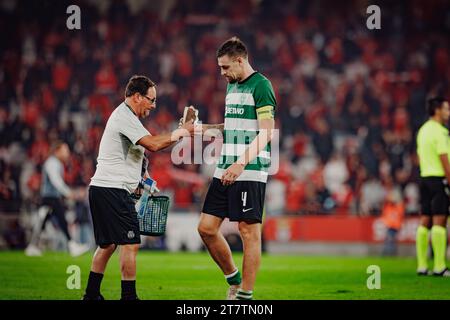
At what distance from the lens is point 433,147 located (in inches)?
519

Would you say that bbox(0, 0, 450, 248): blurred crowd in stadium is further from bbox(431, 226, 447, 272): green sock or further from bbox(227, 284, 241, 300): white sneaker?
bbox(227, 284, 241, 300): white sneaker

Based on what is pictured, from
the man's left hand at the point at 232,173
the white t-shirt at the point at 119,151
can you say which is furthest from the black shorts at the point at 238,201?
the white t-shirt at the point at 119,151

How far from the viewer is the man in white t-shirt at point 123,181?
898 cm

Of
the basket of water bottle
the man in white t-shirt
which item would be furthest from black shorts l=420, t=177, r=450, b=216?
the man in white t-shirt

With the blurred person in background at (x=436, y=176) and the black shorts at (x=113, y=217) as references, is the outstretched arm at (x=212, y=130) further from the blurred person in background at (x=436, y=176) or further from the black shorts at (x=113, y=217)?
the blurred person in background at (x=436, y=176)

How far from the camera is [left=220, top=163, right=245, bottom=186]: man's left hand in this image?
341 inches

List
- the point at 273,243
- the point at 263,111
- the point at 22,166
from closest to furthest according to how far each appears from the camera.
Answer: the point at 263,111 < the point at 273,243 < the point at 22,166

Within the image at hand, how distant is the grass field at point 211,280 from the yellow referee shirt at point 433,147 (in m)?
1.64

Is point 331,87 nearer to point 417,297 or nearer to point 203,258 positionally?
point 203,258

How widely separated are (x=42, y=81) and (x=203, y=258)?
32.7 feet

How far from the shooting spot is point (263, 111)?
877 cm
